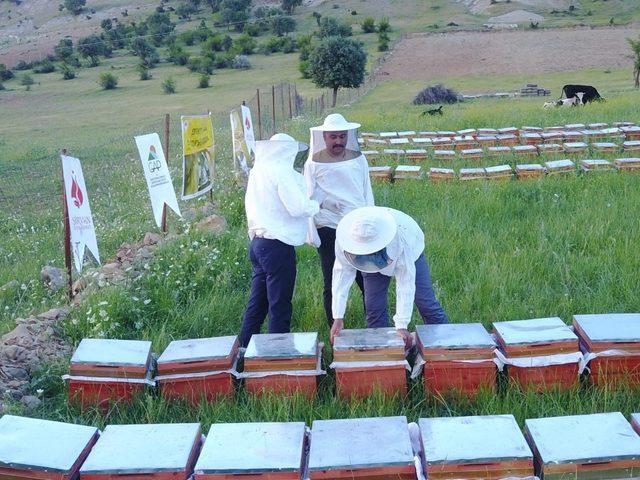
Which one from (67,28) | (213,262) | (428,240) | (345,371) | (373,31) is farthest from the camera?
(67,28)

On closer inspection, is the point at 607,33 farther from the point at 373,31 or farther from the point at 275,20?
the point at 275,20

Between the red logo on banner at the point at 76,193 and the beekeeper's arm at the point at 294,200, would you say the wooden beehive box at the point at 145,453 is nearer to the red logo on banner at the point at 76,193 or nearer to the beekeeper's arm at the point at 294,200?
the beekeeper's arm at the point at 294,200

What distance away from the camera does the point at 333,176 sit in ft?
18.9

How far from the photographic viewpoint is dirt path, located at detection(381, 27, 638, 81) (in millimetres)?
46469

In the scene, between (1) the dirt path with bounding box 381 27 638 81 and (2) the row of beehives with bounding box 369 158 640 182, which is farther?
(1) the dirt path with bounding box 381 27 638 81

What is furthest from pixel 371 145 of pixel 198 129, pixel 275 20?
pixel 275 20

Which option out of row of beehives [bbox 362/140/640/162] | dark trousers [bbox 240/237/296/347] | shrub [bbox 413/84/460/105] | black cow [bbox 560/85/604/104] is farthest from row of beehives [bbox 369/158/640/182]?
shrub [bbox 413/84/460/105]

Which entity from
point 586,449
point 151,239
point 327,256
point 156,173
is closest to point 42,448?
point 586,449

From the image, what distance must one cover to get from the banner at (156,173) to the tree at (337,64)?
29893 millimetres

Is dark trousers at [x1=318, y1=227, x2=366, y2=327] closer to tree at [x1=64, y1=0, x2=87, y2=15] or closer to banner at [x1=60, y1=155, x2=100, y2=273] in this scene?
banner at [x1=60, y1=155, x2=100, y2=273]

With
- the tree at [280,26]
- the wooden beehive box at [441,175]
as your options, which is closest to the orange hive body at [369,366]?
the wooden beehive box at [441,175]

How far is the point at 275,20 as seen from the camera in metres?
75.6

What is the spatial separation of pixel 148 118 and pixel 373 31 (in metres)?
42.5

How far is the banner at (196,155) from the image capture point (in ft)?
29.0
